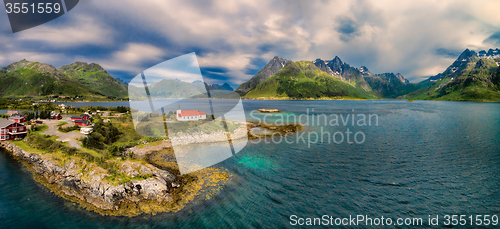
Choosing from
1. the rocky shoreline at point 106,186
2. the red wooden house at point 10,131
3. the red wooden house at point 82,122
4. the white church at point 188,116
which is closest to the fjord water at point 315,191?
the rocky shoreline at point 106,186

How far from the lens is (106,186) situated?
67.7 feet

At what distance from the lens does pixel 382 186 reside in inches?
907

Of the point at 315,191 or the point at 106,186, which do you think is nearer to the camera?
the point at 106,186

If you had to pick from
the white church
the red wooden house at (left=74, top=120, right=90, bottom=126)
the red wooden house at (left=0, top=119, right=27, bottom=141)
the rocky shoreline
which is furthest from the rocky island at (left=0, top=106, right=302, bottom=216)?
the white church

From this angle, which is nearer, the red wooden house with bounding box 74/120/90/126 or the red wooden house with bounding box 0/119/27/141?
the red wooden house with bounding box 0/119/27/141

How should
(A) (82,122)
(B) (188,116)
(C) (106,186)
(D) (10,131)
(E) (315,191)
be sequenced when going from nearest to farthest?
(C) (106,186) → (E) (315,191) → (D) (10,131) → (A) (82,122) → (B) (188,116)

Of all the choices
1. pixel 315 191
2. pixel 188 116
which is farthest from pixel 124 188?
pixel 188 116

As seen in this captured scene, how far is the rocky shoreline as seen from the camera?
19656mm

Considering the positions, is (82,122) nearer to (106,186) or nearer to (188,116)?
(188,116)

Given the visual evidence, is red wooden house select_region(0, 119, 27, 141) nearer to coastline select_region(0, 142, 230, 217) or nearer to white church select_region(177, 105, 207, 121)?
coastline select_region(0, 142, 230, 217)

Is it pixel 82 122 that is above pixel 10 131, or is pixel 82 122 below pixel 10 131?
above

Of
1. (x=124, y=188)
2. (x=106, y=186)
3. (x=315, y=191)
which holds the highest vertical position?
(x=106, y=186)

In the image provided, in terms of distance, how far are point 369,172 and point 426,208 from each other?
325 inches

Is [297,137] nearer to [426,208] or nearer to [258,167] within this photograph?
[258,167]
